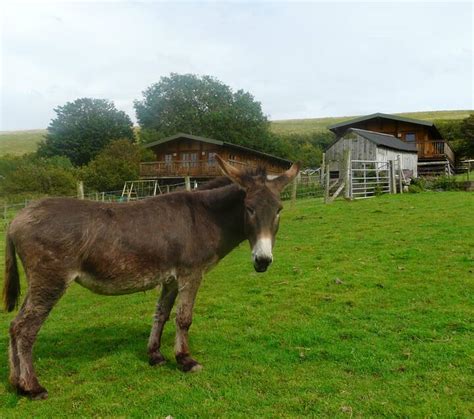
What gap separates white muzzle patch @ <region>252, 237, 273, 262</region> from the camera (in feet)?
14.9

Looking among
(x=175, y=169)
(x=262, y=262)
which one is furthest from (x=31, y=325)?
(x=175, y=169)

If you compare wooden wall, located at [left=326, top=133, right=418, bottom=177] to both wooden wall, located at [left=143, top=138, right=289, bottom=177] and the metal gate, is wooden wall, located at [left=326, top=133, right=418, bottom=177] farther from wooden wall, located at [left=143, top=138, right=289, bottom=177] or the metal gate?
wooden wall, located at [left=143, top=138, right=289, bottom=177]

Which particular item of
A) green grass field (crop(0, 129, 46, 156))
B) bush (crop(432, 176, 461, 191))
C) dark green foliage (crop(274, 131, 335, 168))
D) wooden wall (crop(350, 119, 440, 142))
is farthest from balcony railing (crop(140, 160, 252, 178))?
green grass field (crop(0, 129, 46, 156))

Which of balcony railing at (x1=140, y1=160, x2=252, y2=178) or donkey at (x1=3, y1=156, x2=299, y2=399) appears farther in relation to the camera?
balcony railing at (x1=140, y1=160, x2=252, y2=178)

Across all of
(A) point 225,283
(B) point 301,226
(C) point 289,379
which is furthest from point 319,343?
(B) point 301,226

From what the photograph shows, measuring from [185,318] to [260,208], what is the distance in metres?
1.71

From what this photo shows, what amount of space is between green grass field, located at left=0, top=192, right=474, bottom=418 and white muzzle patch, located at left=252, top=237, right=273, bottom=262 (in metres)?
1.42

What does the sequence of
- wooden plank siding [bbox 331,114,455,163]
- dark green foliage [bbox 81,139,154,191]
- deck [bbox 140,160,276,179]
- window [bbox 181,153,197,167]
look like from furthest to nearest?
window [bbox 181,153,197,167] → deck [bbox 140,160,276,179] → wooden plank siding [bbox 331,114,455,163] → dark green foliage [bbox 81,139,154,191]

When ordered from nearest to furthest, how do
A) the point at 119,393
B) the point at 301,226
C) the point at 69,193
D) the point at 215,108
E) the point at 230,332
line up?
the point at 119,393 < the point at 230,332 < the point at 301,226 < the point at 69,193 < the point at 215,108

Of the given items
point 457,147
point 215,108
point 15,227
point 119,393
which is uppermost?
point 215,108

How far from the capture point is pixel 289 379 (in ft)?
15.2

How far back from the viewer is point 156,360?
17.4ft

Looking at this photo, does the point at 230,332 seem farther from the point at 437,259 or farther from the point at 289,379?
the point at 437,259

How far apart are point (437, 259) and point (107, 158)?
37965 millimetres
